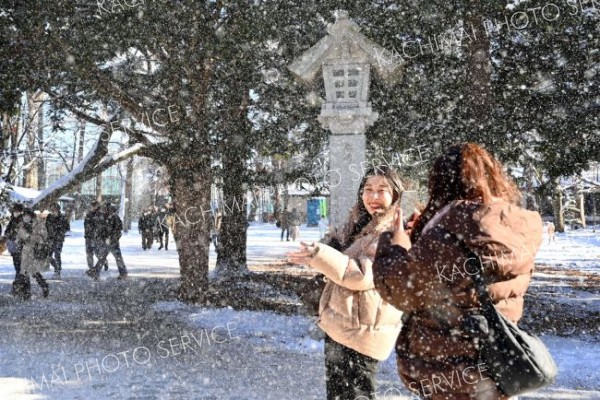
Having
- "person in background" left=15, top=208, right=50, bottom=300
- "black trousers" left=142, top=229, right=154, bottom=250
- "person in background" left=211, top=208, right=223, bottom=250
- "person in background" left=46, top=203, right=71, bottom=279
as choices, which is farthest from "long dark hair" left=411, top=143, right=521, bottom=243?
"black trousers" left=142, top=229, right=154, bottom=250

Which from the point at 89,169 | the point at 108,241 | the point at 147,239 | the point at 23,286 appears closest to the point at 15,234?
the point at 23,286

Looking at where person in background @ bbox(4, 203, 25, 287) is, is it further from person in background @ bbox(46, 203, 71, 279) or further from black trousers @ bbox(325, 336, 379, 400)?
black trousers @ bbox(325, 336, 379, 400)

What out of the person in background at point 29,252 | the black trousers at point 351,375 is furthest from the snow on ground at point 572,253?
the black trousers at point 351,375

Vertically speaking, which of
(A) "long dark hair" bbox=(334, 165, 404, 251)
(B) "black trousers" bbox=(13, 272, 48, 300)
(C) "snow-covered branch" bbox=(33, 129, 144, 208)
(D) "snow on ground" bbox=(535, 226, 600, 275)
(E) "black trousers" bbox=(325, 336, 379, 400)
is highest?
(C) "snow-covered branch" bbox=(33, 129, 144, 208)

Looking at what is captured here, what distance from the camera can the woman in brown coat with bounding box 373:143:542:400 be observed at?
191 centimetres

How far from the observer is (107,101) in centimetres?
1063

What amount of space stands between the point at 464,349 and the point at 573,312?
8.15 m

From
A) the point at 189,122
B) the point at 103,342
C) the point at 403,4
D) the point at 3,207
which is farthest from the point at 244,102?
the point at 3,207

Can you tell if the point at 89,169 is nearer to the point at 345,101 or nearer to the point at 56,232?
the point at 56,232

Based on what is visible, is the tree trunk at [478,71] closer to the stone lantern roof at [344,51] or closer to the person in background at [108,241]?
the stone lantern roof at [344,51]

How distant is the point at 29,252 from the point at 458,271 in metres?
9.33

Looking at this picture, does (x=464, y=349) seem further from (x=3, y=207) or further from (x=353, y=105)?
(x=3, y=207)

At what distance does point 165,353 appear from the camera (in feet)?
19.7

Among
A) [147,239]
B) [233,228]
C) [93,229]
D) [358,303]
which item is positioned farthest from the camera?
[147,239]
